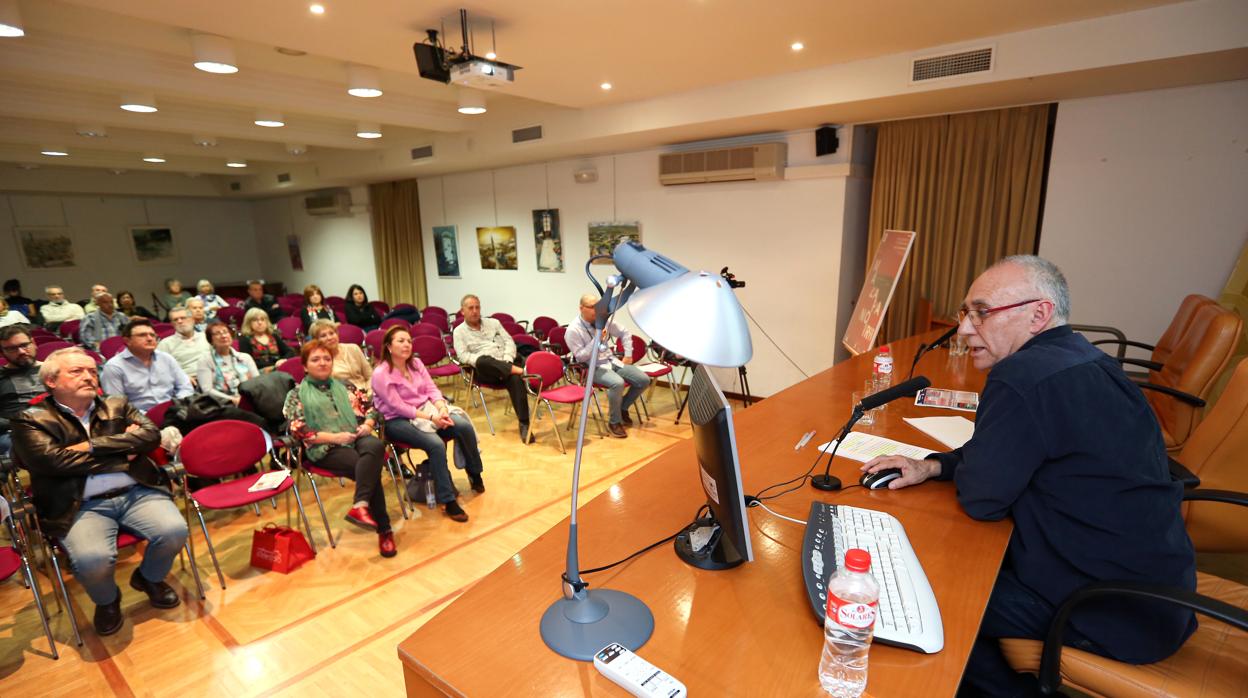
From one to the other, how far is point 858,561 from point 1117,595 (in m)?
0.77

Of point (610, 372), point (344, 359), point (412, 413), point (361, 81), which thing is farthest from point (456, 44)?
point (610, 372)

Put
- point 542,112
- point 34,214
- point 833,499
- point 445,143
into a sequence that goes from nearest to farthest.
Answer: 1. point 833,499
2. point 542,112
3. point 445,143
4. point 34,214

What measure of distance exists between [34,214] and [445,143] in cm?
937

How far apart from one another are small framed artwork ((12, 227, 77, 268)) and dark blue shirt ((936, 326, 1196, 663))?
1536 cm

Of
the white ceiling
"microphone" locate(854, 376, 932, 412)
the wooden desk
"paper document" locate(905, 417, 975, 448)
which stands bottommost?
the wooden desk

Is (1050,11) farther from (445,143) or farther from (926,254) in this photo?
(445,143)

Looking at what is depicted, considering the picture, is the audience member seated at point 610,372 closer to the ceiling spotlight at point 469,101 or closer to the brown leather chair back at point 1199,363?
the ceiling spotlight at point 469,101

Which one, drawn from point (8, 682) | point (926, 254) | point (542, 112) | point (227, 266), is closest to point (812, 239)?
point (926, 254)

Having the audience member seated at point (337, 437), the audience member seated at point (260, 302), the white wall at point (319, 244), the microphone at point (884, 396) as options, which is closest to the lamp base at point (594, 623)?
the microphone at point (884, 396)

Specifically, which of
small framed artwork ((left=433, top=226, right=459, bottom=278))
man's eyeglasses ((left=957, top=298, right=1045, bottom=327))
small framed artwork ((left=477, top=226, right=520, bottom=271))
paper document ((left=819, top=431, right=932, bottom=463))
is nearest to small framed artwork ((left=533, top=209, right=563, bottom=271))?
small framed artwork ((left=477, top=226, right=520, bottom=271))

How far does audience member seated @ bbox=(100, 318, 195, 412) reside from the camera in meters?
3.68

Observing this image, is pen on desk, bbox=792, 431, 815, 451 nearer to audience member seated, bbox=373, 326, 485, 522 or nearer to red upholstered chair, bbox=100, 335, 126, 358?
audience member seated, bbox=373, 326, 485, 522

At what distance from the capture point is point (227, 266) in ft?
43.2

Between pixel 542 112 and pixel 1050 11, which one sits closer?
pixel 1050 11
